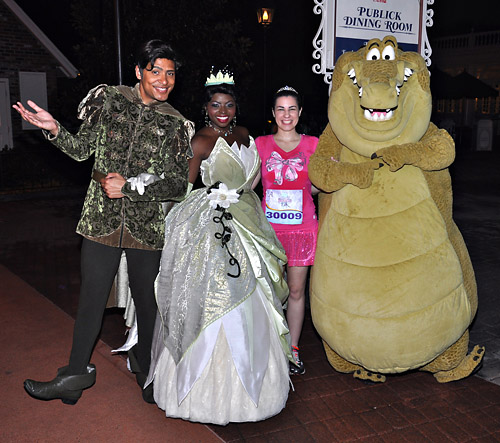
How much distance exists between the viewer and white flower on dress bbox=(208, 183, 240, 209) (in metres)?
3.25

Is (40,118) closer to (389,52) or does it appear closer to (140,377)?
(140,377)

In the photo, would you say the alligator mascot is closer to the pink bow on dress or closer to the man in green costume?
the pink bow on dress

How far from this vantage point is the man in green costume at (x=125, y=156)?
3246 mm

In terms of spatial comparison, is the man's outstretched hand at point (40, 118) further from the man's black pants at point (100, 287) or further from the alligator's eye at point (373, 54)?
the alligator's eye at point (373, 54)

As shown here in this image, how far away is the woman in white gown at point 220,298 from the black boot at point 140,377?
0.52 ft

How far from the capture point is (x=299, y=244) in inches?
151

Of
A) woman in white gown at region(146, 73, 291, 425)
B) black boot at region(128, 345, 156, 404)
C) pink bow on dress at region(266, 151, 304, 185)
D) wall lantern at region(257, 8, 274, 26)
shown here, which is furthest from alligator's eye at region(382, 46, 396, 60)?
wall lantern at region(257, 8, 274, 26)

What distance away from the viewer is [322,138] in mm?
3725

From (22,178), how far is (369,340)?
12.2m

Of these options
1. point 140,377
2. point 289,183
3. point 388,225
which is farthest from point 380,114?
point 140,377

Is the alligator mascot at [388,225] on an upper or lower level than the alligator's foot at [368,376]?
upper

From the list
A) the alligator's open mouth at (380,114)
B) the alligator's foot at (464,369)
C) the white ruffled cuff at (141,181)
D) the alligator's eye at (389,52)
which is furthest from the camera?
the alligator's foot at (464,369)

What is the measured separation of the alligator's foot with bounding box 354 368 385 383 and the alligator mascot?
0.37 meters

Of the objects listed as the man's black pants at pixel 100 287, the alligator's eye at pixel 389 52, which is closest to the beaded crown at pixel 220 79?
the alligator's eye at pixel 389 52
